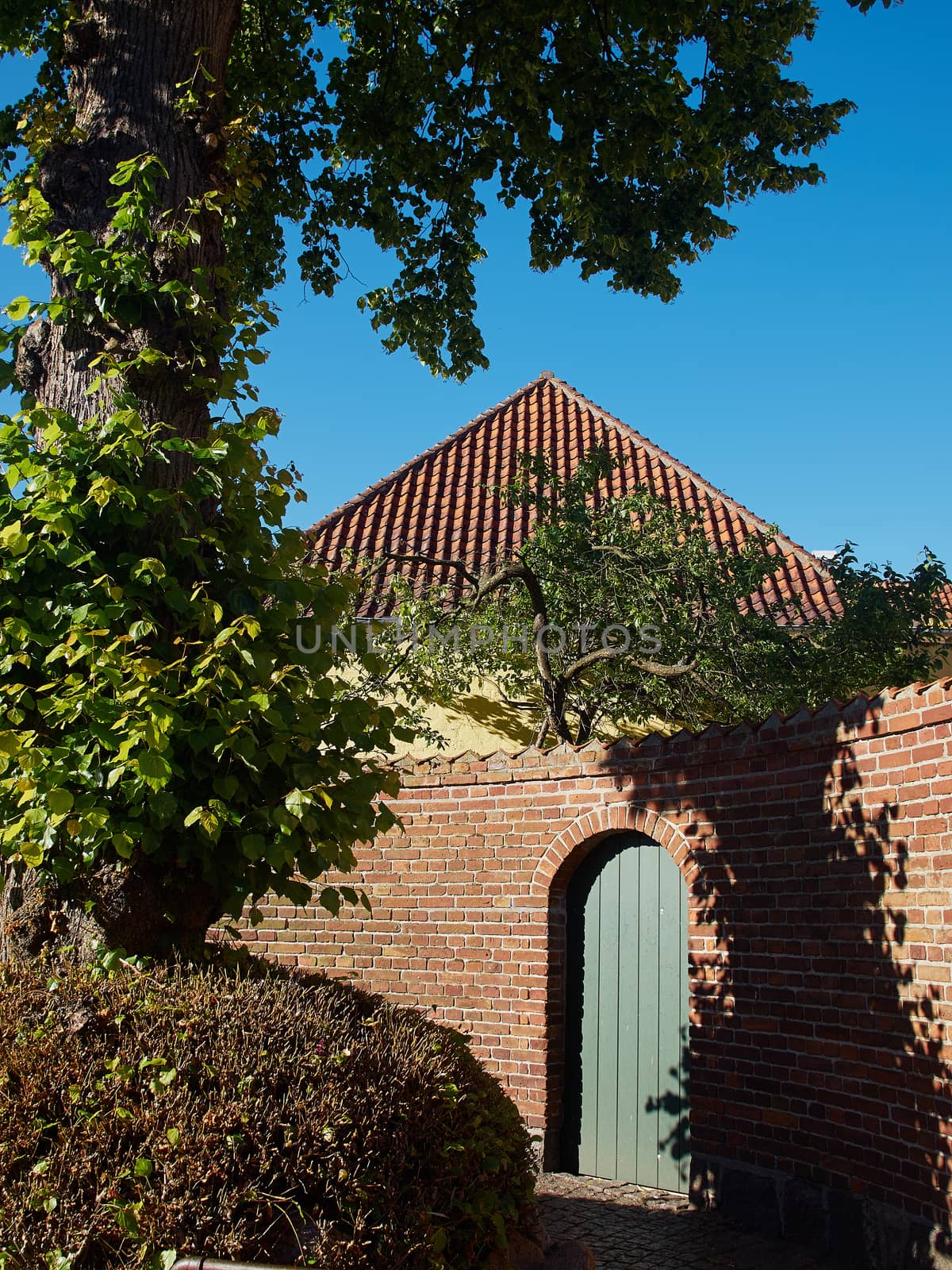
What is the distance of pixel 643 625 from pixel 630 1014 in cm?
351

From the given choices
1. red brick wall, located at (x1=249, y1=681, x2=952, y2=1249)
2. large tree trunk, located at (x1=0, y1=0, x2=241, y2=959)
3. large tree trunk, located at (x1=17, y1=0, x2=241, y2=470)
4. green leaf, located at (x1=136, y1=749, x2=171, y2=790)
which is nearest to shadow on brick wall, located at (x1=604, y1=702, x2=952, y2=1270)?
red brick wall, located at (x1=249, y1=681, x2=952, y2=1249)

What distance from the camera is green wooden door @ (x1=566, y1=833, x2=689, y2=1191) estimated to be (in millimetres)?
6781

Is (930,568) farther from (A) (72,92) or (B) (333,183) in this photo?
(A) (72,92)

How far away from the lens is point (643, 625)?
9406 mm

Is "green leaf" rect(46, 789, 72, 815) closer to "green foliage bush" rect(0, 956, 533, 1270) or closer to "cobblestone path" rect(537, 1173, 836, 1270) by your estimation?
"green foliage bush" rect(0, 956, 533, 1270)

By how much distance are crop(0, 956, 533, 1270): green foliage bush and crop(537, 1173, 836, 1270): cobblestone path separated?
1652 mm

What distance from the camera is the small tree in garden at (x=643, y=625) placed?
9.09 metres

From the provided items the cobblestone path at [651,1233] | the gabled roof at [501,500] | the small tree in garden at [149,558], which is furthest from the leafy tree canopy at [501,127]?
the cobblestone path at [651,1233]

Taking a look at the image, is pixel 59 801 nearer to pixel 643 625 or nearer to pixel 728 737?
pixel 728 737

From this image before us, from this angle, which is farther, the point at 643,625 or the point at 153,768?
the point at 643,625

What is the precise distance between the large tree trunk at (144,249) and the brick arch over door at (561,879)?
3097 millimetres

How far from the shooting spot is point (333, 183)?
32.7ft

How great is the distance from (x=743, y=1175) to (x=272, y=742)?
3943 mm

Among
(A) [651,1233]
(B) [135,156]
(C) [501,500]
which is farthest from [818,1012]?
(C) [501,500]
